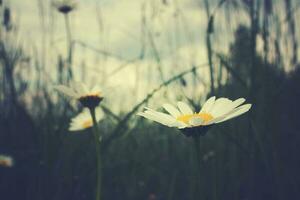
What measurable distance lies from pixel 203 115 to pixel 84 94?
1.22 feet

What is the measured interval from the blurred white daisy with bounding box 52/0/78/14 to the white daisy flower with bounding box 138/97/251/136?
1.03m

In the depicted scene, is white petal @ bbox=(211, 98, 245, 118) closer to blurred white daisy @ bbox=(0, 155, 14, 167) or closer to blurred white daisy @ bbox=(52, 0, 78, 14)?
blurred white daisy @ bbox=(0, 155, 14, 167)

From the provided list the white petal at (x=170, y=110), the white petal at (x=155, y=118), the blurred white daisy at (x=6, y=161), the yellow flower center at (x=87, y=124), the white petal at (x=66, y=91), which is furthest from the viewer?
the blurred white daisy at (x=6, y=161)

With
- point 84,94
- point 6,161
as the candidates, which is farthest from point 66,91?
point 6,161

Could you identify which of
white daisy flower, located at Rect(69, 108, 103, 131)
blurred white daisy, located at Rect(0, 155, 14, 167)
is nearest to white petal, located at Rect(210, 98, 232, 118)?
white daisy flower, located at Rect(69, 108, 103, 131)

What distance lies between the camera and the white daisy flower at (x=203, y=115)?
58 cm

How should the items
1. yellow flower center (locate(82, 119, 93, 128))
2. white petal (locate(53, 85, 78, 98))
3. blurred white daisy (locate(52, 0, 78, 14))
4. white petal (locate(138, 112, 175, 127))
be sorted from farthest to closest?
blurred white daisy (locate(52, 0, 78, 14)) < yellow flower center (locate(82, 119, 93, 128)) < white petal (locate(53, 85, 78, 98)) < white petal (locate(138, 112, 175, 127))

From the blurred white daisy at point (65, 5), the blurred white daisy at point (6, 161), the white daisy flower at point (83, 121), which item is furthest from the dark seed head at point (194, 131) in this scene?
the blurred white daisy at point (65, 5)

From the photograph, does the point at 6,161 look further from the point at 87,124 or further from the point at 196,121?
the point at 196,121

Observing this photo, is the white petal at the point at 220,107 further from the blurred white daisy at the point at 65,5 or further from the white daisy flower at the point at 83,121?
the blurred white daisy at the point at 65,5

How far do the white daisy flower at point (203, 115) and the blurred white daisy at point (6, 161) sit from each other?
81cm

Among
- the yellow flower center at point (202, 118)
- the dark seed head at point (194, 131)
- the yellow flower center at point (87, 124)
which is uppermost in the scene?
the yellow flower center at point (87, 124)

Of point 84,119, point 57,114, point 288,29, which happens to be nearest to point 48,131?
point 84,119

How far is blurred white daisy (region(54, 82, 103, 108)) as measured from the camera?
0.91 m
